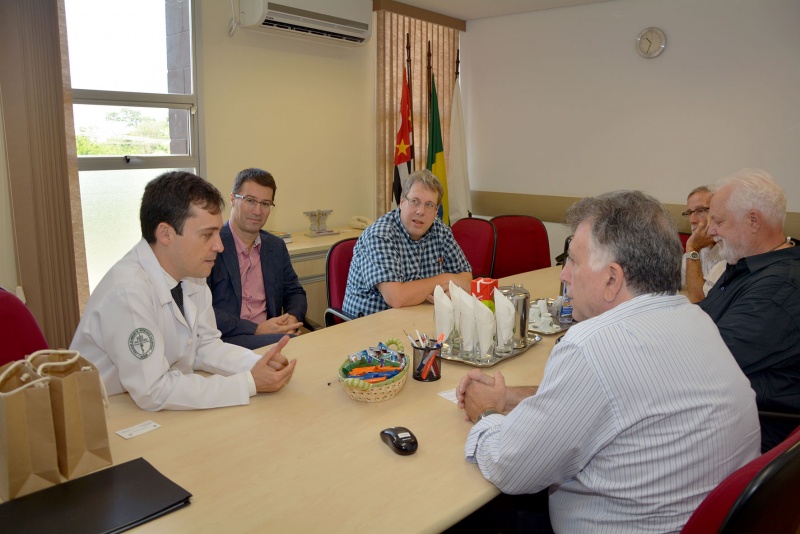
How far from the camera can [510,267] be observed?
4.21 meters

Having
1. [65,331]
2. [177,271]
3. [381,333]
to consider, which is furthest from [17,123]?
[381,333]

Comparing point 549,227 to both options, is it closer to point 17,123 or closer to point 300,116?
point 300,116

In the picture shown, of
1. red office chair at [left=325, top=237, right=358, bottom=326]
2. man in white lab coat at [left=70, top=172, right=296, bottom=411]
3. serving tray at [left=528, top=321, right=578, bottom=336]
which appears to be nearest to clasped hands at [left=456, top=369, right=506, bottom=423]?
man in white lab coat at [left=70, top=172, right=296, bottom=411]

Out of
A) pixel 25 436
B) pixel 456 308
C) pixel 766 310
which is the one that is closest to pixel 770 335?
pixel 766 310

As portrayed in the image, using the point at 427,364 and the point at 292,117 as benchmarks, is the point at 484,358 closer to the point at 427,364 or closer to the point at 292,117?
the point at 427,364

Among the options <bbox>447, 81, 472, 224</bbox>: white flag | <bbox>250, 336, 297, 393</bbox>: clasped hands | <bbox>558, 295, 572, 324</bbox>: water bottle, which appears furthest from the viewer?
<bbox>447, 81, 472, 224</bbox>: white flag

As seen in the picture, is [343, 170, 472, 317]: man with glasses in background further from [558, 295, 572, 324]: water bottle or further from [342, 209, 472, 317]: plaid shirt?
[558, 295, 572, 324]: water bottle

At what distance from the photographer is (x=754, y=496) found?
103 centimetres

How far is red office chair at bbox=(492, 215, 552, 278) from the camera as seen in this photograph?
419cm

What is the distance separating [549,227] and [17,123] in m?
4.28

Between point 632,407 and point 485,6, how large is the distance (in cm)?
486

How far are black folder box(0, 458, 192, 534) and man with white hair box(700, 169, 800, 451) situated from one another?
173 centimetres

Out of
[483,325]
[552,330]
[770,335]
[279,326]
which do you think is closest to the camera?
[770,335]

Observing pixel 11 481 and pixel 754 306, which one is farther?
pixel 754 306
